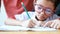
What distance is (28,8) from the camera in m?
1.05

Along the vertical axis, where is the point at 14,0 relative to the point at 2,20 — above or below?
above

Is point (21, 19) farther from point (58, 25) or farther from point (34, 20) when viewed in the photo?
point (58, 25)

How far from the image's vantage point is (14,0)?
107 centimetres

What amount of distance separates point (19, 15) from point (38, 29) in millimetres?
166

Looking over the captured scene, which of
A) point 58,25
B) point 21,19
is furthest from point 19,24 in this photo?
point 58,25

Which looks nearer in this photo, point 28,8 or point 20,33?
point 20,33

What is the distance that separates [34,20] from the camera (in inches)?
40.7

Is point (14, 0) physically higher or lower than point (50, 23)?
higher

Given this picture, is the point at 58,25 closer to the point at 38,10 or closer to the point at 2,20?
the point at 38,10

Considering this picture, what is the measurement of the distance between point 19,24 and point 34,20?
0.10 metres

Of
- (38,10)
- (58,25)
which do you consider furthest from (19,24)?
(58,25)

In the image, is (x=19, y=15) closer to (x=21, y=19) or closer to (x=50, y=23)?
(x=21, y=19)

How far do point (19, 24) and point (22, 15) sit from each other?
7 centimetres

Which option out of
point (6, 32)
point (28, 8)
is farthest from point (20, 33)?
point (28, 8)
